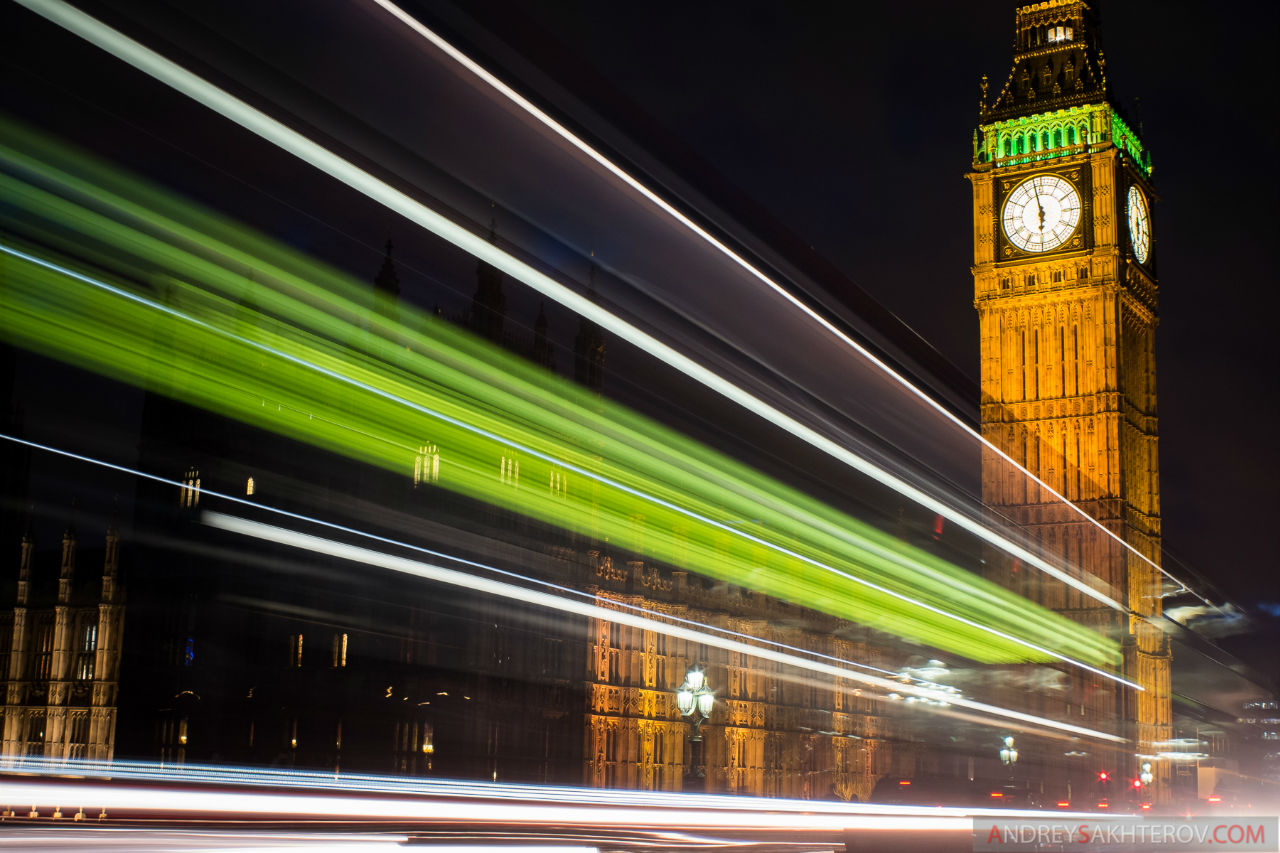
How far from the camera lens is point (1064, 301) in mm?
49094

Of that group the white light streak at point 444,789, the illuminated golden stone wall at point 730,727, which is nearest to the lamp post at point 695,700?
the white light streak at point 444,789

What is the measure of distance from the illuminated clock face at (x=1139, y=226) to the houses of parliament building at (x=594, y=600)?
0.71 ft

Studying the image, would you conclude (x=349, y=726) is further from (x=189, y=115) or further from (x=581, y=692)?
(x=189, y=115)

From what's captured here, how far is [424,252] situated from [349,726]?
55.1 feet

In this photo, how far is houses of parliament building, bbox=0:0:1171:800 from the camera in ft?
28.2

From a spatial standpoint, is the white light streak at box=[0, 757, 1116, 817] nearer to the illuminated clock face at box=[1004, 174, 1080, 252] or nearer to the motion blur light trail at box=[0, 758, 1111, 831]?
the motion blur light trail at box=[0, 758, 1111, 831]

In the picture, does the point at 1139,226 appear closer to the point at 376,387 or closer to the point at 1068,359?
the point at 1068,359

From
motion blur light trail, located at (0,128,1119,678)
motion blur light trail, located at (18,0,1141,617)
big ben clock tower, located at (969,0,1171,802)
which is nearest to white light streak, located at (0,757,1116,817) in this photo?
motion blur light trail, located at (0,128,1119,678)

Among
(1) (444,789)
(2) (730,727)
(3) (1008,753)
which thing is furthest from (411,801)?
(2) (730,727)

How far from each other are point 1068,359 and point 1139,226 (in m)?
6.83

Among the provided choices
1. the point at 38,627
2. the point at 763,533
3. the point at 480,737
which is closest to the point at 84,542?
the point at 38,627

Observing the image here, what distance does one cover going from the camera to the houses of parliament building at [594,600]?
861 cm

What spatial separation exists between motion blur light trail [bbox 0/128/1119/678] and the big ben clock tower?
39.0m

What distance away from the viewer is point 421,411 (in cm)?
753
